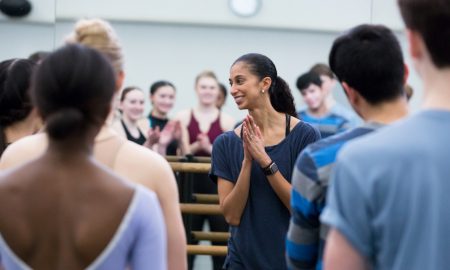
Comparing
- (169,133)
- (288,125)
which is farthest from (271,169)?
(169,133)

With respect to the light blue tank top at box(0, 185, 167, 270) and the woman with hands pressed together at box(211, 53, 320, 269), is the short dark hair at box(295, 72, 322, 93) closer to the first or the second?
the woman with hands pressed together at box(211, 53, 320, 269)

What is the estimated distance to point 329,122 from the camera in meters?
8.84

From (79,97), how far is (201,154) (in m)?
6.20

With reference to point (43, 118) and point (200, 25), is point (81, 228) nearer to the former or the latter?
point (43, 118)

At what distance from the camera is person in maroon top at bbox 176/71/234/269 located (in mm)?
8766

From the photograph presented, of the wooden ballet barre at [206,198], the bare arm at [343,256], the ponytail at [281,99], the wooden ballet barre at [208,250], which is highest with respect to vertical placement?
the bare arm at [343,256]

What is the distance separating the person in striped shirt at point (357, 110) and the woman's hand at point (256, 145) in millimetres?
1747

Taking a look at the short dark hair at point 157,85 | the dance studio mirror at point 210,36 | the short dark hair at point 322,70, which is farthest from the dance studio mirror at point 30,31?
the short dark hair at point 322,70

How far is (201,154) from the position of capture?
29.5 feet

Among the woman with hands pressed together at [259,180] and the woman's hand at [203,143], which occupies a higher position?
the woman with hands pressed together at [259,180]

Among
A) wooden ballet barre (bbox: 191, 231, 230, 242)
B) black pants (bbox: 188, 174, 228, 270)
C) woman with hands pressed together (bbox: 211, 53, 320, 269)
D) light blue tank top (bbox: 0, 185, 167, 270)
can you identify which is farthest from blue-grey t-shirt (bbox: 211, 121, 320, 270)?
black pants (bbox: 188, 174, 228, 270)

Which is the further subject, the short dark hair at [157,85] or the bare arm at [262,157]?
the short dark hair at [157,85]

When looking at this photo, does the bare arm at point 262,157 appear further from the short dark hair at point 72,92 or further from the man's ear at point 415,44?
the man's ear at point 415,44

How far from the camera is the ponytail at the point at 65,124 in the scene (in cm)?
275
